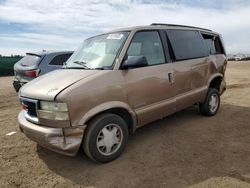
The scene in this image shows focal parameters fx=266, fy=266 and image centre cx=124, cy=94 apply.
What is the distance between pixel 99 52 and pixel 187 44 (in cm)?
210

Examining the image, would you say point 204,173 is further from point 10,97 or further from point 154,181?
point 10,97

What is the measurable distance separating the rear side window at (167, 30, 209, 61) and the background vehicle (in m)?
4.03

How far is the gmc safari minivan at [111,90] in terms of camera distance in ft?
12.0

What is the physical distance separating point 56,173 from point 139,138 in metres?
1.79

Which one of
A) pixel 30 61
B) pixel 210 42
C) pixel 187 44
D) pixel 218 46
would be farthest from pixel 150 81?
pixel 30 61

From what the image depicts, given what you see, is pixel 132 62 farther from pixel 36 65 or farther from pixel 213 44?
pixel 36 65

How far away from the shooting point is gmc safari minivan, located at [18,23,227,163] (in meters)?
3.66

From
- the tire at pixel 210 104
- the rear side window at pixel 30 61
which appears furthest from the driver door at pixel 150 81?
the rear side window at pixel 30 61

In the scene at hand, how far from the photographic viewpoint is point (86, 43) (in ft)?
17.1

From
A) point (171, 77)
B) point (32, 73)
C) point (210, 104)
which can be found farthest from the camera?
point (32, 73)

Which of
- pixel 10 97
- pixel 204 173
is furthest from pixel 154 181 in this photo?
pixel 10 97

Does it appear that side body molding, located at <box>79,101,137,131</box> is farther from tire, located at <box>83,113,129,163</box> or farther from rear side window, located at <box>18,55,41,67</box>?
rear side window, located at <box>18,55,41,67</box>

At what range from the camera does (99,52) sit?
453 centimetres

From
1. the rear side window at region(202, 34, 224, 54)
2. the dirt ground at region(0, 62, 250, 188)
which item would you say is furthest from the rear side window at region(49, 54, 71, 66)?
the rear side window at region(202, 34, 224, 54)
